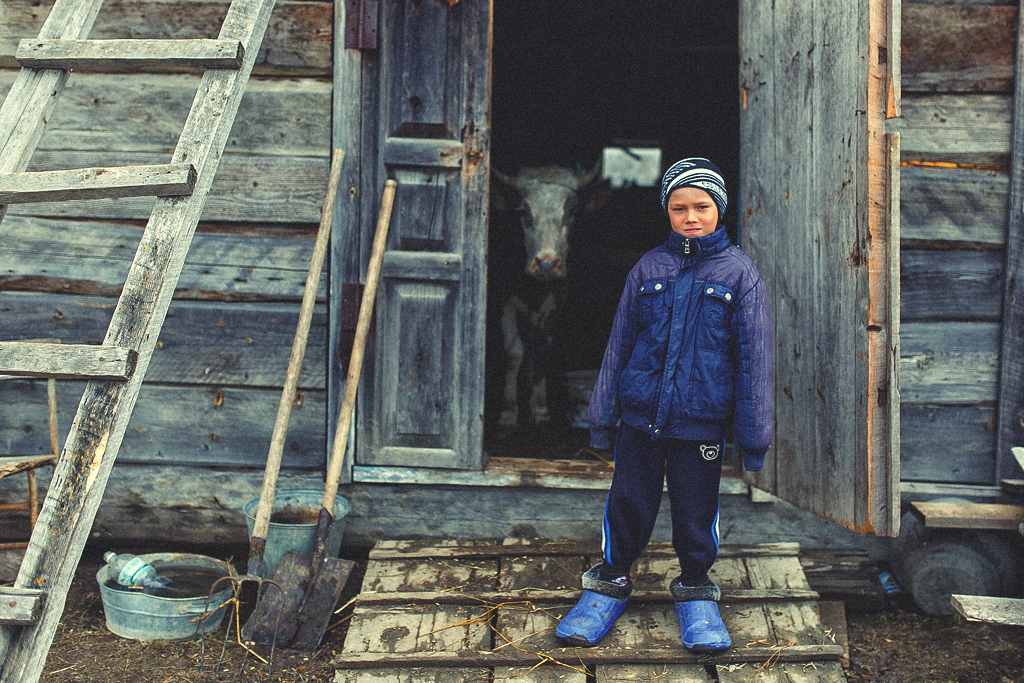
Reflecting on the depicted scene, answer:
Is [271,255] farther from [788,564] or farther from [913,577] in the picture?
[913,577]

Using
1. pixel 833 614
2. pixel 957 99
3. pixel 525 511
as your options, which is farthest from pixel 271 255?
pixel 957 99

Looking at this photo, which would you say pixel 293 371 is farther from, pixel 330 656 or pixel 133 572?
pixel 330 656

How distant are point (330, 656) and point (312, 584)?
308mm

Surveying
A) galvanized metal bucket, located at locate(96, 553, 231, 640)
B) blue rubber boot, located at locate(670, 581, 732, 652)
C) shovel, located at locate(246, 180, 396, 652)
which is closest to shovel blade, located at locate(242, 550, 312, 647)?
shovel, located at locate(246, 180, 396, 652)

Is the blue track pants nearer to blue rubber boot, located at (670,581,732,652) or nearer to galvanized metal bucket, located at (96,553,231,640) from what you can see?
blue rubber boot, located at (670,581,732,652)

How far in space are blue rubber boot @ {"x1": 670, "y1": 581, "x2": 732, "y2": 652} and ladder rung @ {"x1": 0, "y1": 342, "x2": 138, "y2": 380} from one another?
6.83 ft

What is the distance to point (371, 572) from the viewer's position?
11.1ft

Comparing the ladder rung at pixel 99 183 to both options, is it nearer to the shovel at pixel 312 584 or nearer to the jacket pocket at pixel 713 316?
the shovel at pixel 312 584

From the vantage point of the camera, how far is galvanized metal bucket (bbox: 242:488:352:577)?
10.9 feet

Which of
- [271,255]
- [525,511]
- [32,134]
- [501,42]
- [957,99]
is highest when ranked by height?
[501,42]

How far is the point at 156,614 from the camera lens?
310cm

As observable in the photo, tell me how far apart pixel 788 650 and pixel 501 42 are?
21.1 feet

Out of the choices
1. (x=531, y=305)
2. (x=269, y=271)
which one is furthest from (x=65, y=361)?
(x=531, y=305)

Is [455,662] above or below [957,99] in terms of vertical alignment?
below
